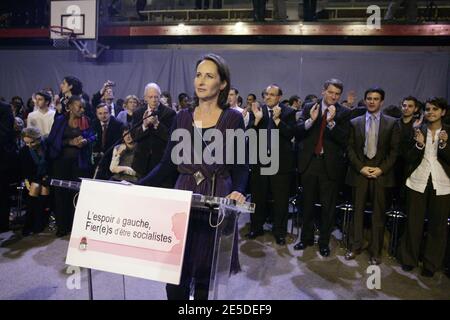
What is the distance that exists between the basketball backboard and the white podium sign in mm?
7630

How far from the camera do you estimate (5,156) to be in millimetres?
4578

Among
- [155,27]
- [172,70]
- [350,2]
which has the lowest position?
[172,70]

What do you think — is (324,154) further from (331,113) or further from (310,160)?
(331,113)

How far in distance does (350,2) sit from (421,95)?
278 cm

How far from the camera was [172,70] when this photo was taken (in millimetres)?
9148

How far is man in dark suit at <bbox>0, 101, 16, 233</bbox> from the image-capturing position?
447cm

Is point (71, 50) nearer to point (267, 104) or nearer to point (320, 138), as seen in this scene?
point (267, 104)

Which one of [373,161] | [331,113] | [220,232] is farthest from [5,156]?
[373,161]

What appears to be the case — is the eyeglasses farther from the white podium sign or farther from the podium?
the podium

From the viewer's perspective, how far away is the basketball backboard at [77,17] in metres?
8.32

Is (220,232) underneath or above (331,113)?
underneath

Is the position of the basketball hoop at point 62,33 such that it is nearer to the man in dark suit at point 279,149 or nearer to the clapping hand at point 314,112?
the man in dark suit at point 279,149

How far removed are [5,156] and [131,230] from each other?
144 inches
